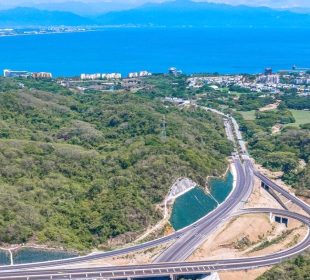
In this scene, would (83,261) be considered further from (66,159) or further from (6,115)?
(6,115)

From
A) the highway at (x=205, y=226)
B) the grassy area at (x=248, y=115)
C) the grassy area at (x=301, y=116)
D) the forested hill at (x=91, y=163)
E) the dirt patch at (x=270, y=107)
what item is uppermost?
the forested hill at (x=91, y=163)

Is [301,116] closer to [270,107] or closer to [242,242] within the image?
[270,107]

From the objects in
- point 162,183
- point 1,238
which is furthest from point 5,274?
point 162,183

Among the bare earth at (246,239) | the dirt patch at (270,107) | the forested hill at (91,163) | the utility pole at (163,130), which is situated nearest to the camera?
the bare earth at (246,239)

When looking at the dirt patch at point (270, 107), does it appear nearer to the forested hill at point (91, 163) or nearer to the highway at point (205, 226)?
the forested hill at point (91, 163)

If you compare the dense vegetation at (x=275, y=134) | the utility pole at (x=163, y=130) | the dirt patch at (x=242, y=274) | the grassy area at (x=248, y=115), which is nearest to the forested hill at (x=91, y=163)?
the utility pole at (x=163, y=130)

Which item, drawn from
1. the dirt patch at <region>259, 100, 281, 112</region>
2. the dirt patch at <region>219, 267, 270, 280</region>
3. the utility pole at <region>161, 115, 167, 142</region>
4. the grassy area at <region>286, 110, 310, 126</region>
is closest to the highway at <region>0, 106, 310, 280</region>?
the dirt patch at <region>219, 267, 270, 280</region>

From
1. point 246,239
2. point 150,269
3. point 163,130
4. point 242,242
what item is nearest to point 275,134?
point 163,130
